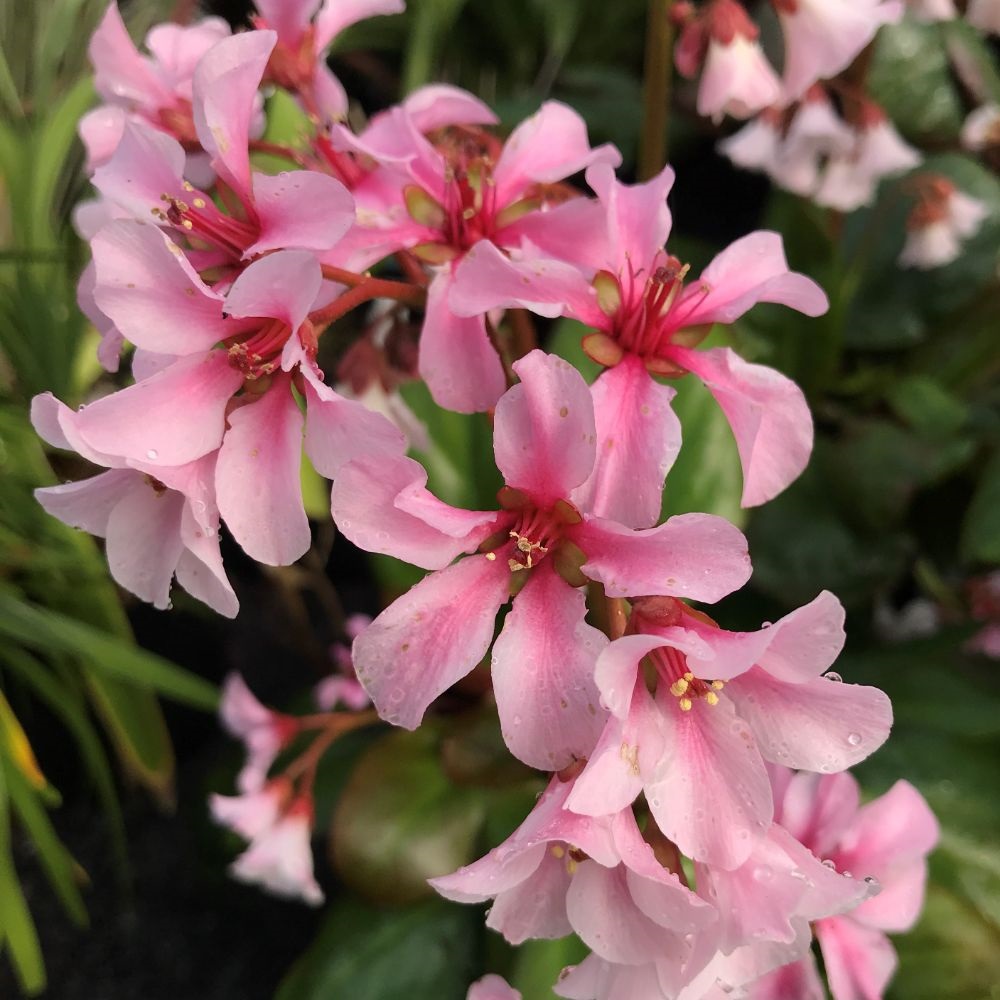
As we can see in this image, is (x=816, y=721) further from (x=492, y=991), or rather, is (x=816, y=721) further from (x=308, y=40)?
(x=308, y=40)

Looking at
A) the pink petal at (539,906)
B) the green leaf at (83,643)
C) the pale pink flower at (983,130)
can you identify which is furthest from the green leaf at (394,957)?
the pale pink flower at (983,130)

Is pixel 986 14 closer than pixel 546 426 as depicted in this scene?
Result: No

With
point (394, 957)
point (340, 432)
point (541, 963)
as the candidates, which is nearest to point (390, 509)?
point (340, 432)

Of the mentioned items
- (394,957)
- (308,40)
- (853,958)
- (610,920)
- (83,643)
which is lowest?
(394,957)

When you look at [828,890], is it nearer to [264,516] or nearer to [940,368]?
[264,516]

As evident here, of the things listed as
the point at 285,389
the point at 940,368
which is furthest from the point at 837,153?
the point at 285,389

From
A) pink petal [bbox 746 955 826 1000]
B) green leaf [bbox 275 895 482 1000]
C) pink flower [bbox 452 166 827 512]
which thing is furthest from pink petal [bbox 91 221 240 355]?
green leaf [bbox 275 895 482 1000]

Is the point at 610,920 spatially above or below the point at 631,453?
below
